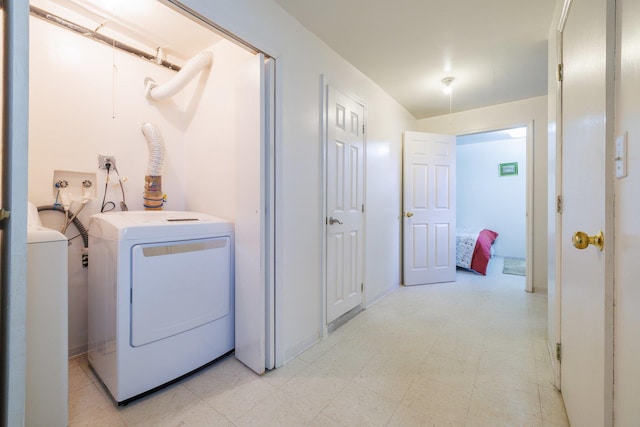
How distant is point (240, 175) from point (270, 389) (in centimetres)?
134

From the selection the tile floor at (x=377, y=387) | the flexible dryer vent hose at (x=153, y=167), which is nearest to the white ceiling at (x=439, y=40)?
the flexible dryer vent hose at (x=153, y=167)

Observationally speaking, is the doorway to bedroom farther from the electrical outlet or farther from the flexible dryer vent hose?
the electrical outlet

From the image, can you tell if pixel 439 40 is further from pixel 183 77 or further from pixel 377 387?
pixel 377 387

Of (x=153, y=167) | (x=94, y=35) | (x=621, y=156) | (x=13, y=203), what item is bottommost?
(x=13, y=203)

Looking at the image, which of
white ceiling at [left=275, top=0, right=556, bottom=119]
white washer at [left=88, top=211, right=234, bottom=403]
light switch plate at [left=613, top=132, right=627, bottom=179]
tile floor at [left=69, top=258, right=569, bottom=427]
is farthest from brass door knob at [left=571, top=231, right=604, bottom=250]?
white washer at [left=88, top=211, right=234, bottom=403]

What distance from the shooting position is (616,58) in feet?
2.53

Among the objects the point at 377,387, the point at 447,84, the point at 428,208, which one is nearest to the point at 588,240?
the point at 377,387

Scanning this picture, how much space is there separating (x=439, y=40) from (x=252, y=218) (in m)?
2.06

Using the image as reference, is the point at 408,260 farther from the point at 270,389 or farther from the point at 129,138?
the point at 129,138

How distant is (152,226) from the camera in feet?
4.85

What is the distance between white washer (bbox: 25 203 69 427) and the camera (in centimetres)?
112

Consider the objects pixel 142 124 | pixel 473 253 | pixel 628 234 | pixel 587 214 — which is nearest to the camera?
pixel 628 234

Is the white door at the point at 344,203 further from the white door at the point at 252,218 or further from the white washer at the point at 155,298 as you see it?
the white washer at the point at 155,298

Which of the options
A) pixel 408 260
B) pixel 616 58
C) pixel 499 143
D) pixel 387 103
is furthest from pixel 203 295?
pixel 499 143
